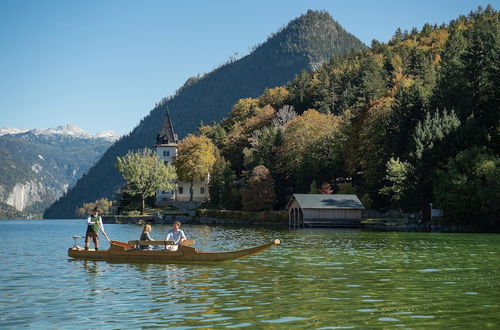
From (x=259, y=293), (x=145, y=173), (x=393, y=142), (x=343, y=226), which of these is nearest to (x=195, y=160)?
(x=145, y=173)

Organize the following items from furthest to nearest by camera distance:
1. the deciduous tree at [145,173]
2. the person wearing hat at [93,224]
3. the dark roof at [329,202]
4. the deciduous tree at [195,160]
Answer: the deciduous tree at [195,160] → the deciduous tree at [145,173] → the dark roof at [329,202] → the person wearing hat at [93,224]

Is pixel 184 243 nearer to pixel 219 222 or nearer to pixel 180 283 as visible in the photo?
pixel 180 283

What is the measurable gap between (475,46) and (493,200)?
85.0ft

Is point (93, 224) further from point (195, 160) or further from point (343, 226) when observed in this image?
point (195, 160)

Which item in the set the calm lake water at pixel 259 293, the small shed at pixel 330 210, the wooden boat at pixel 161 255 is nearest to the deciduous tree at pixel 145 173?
the small shed at pixel 330 210

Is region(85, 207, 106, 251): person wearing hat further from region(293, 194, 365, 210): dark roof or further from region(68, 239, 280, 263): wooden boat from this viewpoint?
region(293, 194, 365, 210): dark roof

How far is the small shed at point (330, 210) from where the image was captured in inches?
3578

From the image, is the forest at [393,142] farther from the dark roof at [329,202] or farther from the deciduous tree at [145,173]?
the deciduous tree at [145,173]

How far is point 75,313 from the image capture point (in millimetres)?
17906

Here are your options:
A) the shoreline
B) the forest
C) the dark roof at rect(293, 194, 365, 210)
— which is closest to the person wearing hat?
the forest

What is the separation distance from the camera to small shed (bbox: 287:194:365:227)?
298 ft

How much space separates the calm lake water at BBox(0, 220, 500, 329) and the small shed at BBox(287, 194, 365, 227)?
5575cm

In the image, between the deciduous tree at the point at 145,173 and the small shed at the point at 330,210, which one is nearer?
the small shed at the point at 330,210

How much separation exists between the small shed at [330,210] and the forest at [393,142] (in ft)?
15.9
